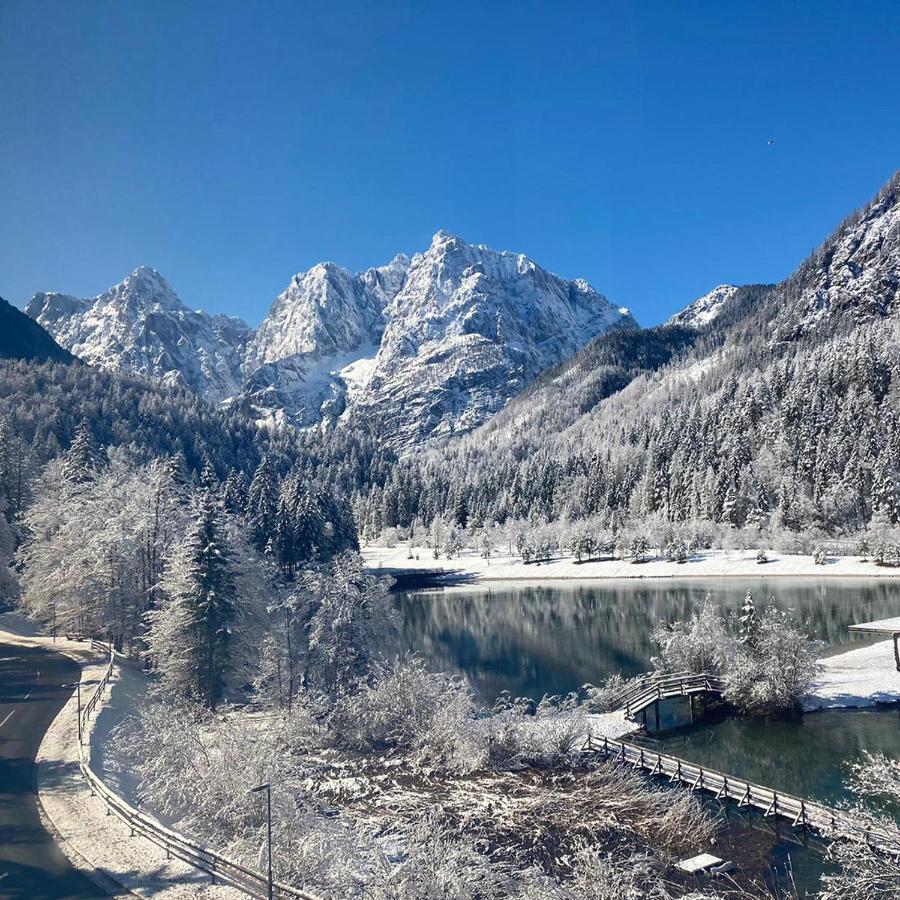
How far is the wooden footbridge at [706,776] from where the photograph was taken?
81.7ft

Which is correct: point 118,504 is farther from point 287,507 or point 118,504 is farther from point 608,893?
point 608,893

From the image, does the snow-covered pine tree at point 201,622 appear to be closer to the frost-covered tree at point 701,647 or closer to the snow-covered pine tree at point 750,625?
the frost-covered tree at point 701,647

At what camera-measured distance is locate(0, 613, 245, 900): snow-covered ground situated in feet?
68.0

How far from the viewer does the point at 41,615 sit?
61781 mm

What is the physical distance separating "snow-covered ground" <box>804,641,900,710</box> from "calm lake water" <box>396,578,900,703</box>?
4496 millimetres

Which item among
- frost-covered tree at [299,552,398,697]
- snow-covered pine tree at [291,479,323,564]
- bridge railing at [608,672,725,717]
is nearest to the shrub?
frost-covered tree at [299,552,398,697]

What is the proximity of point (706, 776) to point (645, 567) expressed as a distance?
Result: 95.7 m

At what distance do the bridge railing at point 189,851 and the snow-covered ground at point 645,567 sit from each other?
100m

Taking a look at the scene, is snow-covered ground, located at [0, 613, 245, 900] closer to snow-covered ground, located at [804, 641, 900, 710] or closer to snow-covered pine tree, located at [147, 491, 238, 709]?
snow-covered pine tree, located at [147, 491, 238, 709]

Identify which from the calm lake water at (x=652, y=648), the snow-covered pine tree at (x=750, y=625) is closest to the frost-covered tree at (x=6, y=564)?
the calm lake water at (x=652, y=648)

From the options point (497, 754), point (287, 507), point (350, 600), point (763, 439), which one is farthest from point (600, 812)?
point (763, 439)

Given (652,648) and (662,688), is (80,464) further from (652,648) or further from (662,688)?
(662,688)

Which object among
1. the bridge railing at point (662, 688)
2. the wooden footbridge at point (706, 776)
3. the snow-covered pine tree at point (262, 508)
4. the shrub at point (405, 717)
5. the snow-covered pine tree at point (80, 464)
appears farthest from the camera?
the snow-covered pine tree at point (262, 508)

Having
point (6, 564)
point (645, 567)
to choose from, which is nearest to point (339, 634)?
point (6, 564)
